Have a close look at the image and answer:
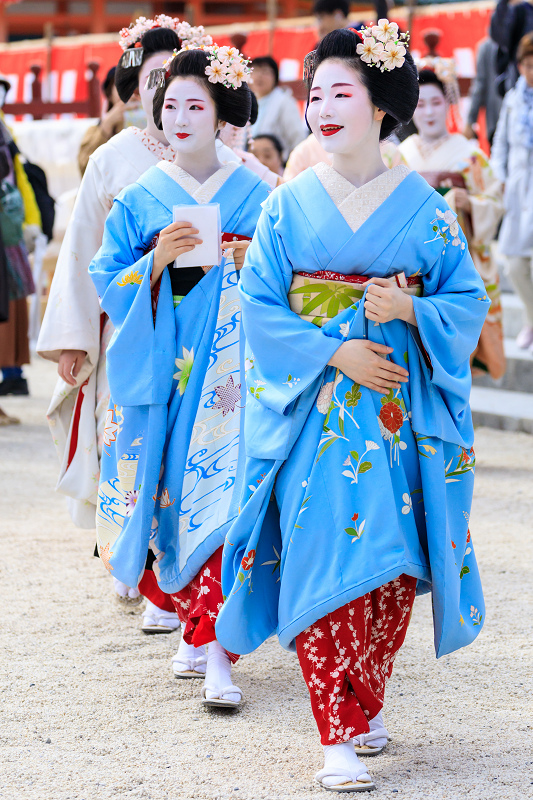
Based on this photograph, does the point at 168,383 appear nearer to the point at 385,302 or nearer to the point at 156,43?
the point at 385,302

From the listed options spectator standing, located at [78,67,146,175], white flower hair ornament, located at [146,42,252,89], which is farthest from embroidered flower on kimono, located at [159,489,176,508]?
spectator standing, located at [78,67,146,175]

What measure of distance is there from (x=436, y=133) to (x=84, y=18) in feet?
54.8

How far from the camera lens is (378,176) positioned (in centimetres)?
244

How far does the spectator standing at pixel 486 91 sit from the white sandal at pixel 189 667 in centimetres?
653

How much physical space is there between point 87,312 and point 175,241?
0.69 meters

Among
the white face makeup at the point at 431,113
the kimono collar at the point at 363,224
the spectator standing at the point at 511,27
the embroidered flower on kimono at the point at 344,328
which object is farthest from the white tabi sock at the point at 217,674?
the spectator standing at the point at 511,27

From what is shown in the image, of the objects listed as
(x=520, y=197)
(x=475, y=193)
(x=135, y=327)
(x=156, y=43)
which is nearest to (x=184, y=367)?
(x=135, y=327)

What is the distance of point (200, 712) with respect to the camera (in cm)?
275

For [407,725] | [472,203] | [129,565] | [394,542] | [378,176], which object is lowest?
[407,725]

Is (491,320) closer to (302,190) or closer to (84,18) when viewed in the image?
(302,190)

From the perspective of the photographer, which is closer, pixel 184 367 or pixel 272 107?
pixel 184 367

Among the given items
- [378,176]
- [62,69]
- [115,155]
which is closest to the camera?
[378,176]

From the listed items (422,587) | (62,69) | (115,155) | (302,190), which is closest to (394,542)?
(422,587)

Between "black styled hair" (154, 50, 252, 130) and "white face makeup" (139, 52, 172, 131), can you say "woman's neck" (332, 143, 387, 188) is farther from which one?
"white face makeup" (139, 52, 172, 131)
